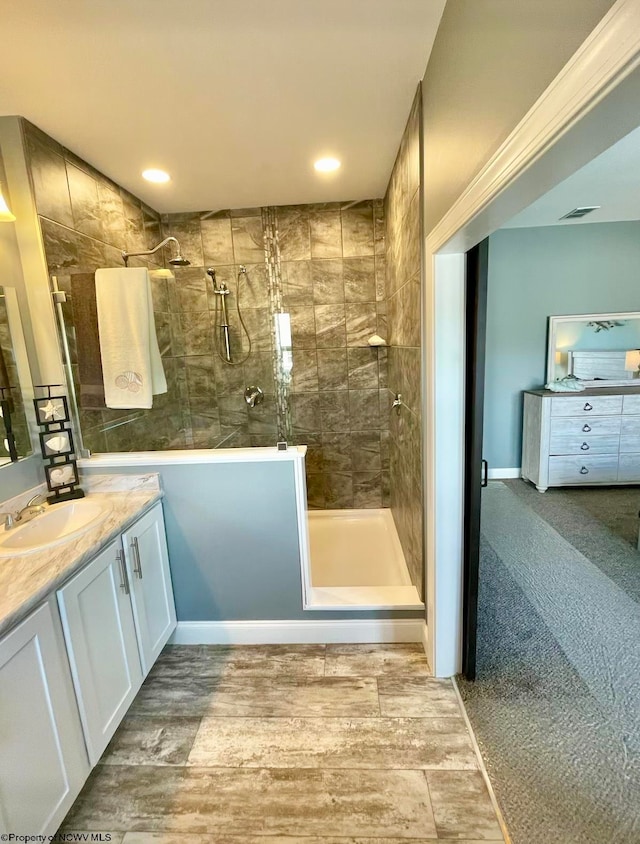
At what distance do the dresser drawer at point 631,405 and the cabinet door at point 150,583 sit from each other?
13.5 ft

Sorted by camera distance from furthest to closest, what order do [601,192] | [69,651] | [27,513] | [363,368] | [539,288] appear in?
[539,288] → [363,368] → [601,192] → [27,513] → [69,651]

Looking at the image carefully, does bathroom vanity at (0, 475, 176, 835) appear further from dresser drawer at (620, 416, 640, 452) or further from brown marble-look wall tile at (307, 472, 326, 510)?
dresser drawer at (620, 416, 640, 452)

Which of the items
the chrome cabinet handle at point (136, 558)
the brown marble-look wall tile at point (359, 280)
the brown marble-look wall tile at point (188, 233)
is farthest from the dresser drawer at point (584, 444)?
the chrome cabinet handle at point (136, 558)

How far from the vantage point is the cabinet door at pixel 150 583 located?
1728mm

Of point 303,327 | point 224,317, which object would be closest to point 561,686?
point 303,327

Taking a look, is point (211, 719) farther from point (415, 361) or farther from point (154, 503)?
point (415, 361)

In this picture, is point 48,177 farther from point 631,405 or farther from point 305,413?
point 631,405

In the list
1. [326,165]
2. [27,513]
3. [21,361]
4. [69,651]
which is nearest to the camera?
[69,651]

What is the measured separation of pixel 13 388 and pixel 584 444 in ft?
14.6

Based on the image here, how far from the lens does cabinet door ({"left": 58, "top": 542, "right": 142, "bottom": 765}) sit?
1.34m

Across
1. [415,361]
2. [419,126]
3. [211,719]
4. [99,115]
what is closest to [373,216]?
[419,126]

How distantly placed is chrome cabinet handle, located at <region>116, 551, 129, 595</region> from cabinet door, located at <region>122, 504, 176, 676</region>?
3 centimetres

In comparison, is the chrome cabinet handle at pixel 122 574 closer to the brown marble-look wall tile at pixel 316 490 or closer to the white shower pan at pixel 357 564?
the white shower pan at pixel 357 564

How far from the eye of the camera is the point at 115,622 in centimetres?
157
